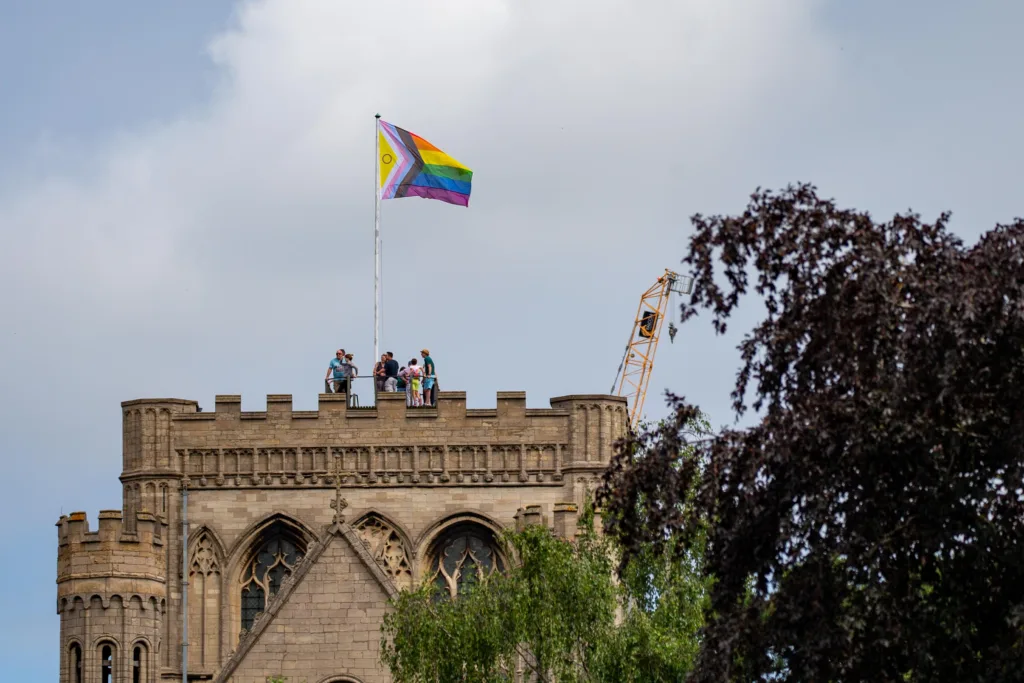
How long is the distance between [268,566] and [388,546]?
98.3 inches

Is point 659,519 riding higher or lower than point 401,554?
lower

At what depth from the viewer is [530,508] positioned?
47938 millimetres

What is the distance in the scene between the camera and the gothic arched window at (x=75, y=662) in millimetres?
48500

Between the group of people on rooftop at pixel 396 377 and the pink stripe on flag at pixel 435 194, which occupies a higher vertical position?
the pink stripe on flag at pixel 435 194

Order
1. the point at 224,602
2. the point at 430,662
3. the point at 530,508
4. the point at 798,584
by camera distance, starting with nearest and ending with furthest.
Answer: the point at 798,584 < the point at 430,662 < the point at 530,508 < the point at 224,602

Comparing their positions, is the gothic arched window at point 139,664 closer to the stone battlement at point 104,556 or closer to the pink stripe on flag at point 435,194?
the stone battlement at point 104,556

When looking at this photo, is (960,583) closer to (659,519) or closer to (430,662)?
(659,519)

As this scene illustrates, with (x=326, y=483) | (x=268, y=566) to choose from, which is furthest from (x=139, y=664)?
(x=326, y=483)

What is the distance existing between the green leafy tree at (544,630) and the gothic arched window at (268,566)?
12.8 metres

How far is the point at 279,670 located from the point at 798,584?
769 inches

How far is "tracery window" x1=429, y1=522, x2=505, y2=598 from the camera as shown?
52094 mm

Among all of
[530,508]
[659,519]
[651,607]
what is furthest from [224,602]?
[659,519]

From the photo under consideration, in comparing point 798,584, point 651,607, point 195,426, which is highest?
point 195,426

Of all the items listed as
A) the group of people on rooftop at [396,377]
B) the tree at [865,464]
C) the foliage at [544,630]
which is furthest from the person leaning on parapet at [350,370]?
the tree at [865,464]
